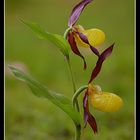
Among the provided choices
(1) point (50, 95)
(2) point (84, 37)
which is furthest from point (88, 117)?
(2) point (84, 37)

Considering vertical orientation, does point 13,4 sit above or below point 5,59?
above

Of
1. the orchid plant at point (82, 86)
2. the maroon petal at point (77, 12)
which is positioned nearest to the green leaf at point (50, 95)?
the orchid plant at point (82, 86)

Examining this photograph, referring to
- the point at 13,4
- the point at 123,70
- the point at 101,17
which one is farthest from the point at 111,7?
the point at 13,4

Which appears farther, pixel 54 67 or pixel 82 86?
pixel 54 67

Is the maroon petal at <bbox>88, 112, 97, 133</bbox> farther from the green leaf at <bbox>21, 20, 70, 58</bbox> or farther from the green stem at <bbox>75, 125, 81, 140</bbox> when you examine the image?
the green leaf at <bbox>21, 20, 70, 58</bbox>

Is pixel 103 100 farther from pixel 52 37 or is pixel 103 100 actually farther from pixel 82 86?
pixel 52 37

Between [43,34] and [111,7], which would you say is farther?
[111,7]
